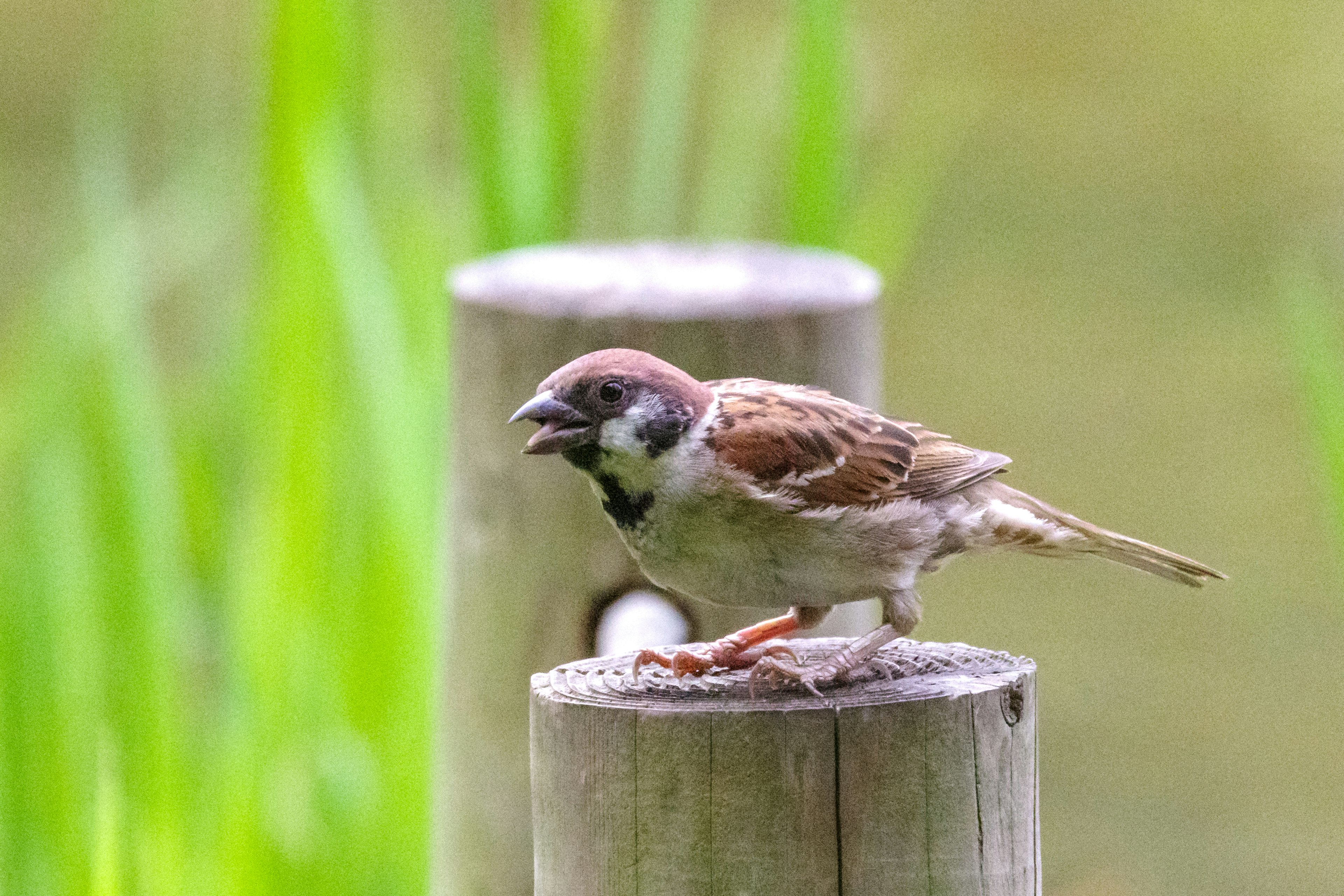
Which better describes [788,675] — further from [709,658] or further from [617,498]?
[617,498]

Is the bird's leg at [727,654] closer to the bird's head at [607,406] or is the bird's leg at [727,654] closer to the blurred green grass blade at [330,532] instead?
the bird's head at [607,406]

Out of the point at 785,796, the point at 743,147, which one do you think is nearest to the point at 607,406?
the point at 785,796

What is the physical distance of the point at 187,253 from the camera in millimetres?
4137

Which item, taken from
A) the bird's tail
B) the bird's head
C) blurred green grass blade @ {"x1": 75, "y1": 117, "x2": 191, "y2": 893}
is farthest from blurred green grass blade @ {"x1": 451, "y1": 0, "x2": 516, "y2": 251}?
the bird's tail

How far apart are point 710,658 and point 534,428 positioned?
2.10 ft

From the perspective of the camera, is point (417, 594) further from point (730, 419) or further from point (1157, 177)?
point (1157, 177)

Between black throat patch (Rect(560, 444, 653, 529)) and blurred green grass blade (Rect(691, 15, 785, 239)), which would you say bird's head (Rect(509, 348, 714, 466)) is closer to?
black throat patch (Rect(560, 444, 653, 529))

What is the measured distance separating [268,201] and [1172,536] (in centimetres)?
428

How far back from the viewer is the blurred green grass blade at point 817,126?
8.82ft

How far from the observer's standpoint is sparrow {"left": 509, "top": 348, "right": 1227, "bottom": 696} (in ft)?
6.47

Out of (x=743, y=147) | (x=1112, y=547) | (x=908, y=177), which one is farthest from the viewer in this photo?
(x=908, y=177)

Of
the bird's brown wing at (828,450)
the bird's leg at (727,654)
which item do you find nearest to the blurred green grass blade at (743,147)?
the bird's brown wing at (828,450)

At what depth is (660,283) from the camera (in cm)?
254

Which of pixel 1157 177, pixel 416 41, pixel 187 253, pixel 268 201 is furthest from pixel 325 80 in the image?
pixel 1157 177
